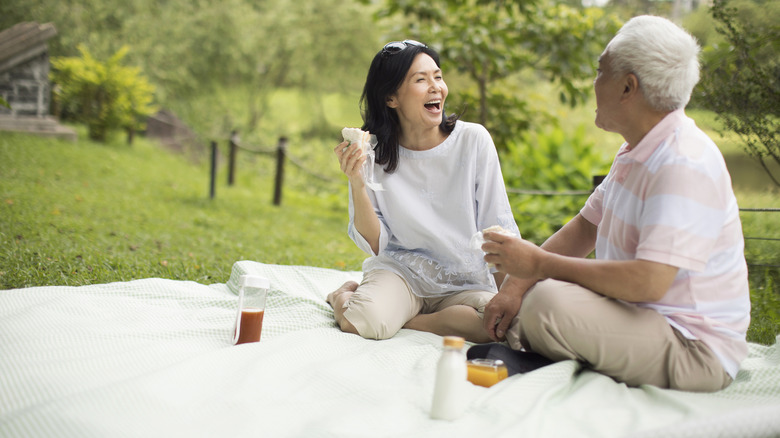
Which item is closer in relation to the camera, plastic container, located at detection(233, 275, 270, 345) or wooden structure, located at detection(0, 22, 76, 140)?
plastic container, located at detection(233, 275, 270, 345)

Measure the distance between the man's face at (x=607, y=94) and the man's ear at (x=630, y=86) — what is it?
1 cm

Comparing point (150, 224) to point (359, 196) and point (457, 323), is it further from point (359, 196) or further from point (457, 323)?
point (457, 323)

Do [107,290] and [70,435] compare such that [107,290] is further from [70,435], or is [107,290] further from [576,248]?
[576,248]

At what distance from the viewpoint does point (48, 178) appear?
6.74 meters

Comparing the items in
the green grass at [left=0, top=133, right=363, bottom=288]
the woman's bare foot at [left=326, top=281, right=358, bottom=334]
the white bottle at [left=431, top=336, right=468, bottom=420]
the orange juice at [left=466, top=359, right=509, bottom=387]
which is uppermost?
the white bottle at [left=431, top=336, right=468, bottom=420]

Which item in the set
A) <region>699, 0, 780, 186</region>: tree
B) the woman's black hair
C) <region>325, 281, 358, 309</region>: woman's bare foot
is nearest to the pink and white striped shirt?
the woman's black hair

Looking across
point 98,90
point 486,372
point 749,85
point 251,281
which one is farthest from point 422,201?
point 98,90

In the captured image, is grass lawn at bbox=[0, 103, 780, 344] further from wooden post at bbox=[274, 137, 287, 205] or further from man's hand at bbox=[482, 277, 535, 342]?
man's hand at bbox=[482, 277, 535, 342]

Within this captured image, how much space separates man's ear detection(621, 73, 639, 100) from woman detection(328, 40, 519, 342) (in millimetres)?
833

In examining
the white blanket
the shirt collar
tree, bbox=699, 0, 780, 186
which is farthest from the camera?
tree, bbox=699, 0, 780, 186

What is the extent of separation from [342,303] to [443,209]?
591 millimetres

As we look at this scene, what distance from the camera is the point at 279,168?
7859 mm

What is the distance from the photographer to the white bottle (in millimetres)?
1615

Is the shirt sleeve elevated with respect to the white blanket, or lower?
elevated
